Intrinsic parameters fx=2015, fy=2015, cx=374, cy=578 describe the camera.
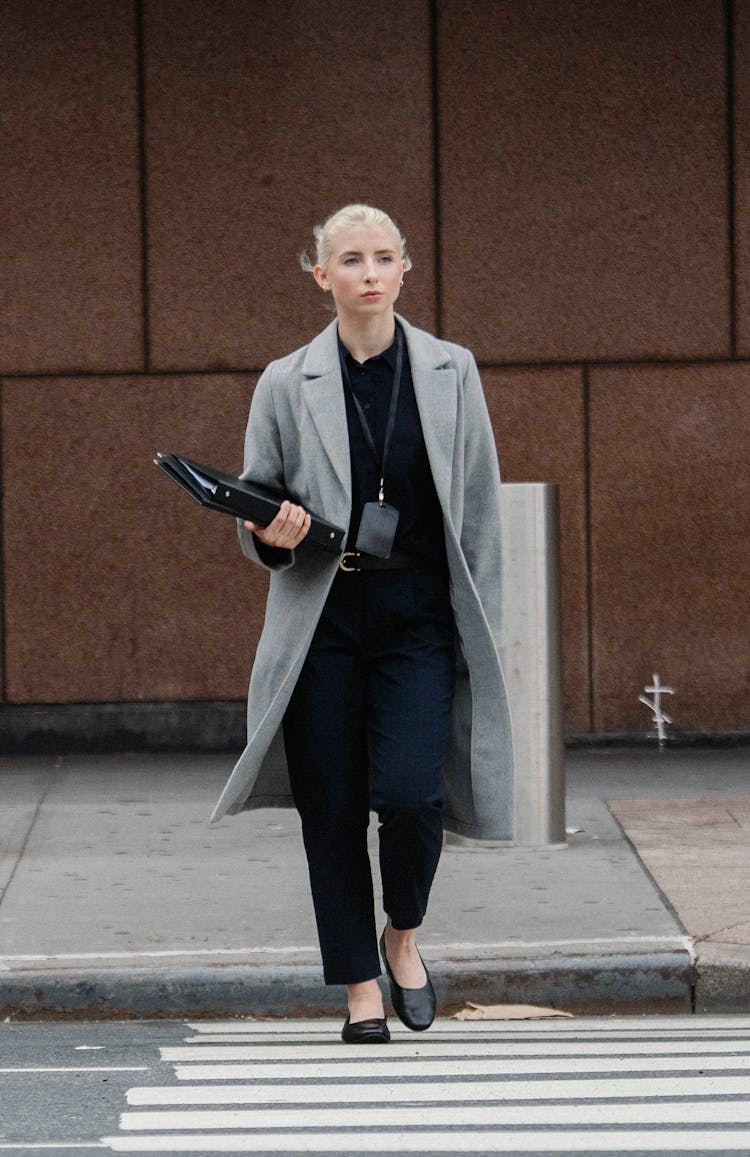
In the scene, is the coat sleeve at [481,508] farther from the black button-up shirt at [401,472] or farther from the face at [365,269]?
the face at [365,269]

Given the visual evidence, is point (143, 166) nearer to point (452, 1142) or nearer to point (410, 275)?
point (410, 275)

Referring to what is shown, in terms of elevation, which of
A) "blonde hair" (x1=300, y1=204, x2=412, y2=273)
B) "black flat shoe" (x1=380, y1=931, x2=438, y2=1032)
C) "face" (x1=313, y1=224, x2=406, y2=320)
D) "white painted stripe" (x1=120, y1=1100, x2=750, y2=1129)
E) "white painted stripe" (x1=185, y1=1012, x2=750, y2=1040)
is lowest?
"white painted stripe" (x1=185, y1=1012, x2=750, y2=1040)

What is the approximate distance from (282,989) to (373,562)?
1.31m

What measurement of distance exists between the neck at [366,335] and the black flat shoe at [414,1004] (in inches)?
56.5

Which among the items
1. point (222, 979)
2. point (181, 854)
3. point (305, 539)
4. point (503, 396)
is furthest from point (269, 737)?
point (503, 396)

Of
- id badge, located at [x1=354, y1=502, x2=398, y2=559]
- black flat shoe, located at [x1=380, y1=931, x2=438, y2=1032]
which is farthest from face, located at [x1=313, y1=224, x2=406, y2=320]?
black flat shoe, located at [x1=380, y1=931, x2=438, y2=1032]

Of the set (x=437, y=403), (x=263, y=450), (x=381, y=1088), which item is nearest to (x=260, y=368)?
(x=263, y=450)

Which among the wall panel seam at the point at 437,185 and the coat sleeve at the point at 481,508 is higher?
the wall panel seam at the point at 437,185

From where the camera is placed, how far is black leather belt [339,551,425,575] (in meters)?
4.55

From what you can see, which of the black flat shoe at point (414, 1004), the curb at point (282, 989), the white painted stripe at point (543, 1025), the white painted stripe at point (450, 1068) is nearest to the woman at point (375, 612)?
the black flat shoe at point (414, 1004)

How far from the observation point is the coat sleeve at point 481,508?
4.68 meters

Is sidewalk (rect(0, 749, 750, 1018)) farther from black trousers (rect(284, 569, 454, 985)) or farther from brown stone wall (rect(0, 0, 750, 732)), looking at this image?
brown stone wall (rect(0, 0, 750, 732))

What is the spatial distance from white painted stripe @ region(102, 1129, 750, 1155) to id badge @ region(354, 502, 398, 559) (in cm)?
125

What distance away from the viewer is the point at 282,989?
5.22 meters
